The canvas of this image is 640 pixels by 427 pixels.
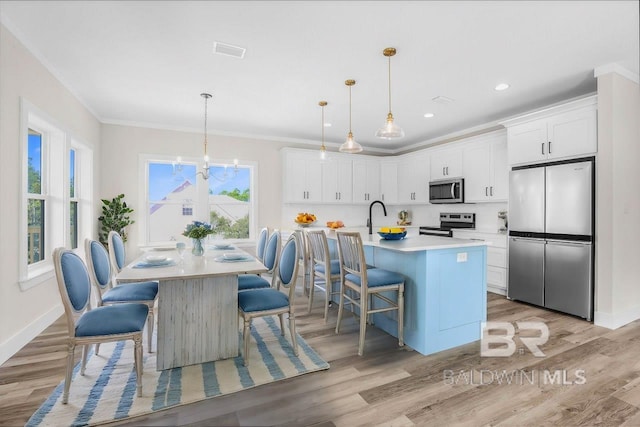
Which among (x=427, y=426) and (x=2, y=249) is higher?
(x=2, y=249)

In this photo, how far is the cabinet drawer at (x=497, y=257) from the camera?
4469 millimetres

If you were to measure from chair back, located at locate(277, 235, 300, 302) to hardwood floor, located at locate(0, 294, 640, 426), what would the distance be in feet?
1.98

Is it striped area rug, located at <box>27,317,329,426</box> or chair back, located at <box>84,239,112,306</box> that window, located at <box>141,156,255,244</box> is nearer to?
chair back, located at <box>84,239,112,306</box>

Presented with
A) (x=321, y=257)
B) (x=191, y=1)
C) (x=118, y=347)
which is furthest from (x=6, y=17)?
(x=321, y=257)

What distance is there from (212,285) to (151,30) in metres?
2.12

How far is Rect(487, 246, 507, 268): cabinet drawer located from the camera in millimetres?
4469

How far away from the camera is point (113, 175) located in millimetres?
4996

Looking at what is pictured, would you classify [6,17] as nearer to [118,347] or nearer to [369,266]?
[118,347]

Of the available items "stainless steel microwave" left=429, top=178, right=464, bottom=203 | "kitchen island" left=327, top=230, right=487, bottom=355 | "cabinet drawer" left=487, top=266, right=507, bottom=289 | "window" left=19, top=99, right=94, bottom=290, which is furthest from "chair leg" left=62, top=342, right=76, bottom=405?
"stainless steel microwave" left=429, top=178, right=464, bottom=203

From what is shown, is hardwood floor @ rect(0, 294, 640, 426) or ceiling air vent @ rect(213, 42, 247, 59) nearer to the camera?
hardwood floor @ rect(0, 294, 640, 426)

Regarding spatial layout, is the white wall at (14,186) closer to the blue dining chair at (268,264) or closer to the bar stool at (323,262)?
the blue dining chair at (268,264)

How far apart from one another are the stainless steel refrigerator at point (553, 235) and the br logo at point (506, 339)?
58 centimetres

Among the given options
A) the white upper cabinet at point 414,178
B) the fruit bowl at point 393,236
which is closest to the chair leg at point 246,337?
the fruit bowl at point 393,236

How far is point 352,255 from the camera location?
2865 millimetres
